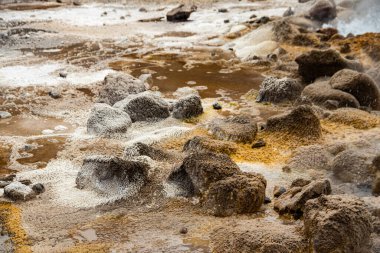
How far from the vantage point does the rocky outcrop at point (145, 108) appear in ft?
21.8

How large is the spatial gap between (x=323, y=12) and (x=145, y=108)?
822 cm

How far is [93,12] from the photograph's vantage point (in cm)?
1603

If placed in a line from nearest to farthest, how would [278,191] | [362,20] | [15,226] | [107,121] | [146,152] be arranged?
[15,226], [278,191], [146,152], [107,121], [362,20]

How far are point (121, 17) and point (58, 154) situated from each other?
32.4ft

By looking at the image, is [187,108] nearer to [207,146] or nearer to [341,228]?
[207,146]

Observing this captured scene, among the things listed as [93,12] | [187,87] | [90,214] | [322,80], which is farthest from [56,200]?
[93,12]

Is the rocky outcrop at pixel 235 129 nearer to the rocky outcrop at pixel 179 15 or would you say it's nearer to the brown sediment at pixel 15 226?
the brown sediment at pixel 15 226

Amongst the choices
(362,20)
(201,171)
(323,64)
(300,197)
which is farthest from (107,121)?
(362,20)

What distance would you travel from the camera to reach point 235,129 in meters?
6.00

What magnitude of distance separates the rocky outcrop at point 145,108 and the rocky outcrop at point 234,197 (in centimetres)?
248

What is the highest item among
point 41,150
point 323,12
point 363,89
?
point 323,12

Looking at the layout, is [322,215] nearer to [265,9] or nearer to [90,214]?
[90,214]

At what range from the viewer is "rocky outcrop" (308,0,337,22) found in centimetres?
1334

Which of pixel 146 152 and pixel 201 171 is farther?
pixel 146 152
